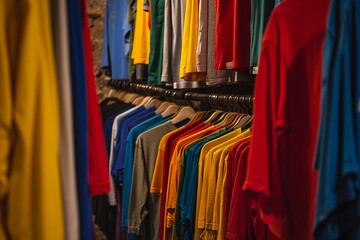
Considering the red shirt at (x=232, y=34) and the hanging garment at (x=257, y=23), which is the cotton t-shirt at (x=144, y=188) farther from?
the hanging garment at (x=257, y=23)

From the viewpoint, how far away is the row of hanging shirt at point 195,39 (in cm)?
167

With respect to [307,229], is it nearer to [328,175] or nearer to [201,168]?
[328,175]

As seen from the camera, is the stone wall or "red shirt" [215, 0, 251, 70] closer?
"red shirt" [215, 0, 251, 70]

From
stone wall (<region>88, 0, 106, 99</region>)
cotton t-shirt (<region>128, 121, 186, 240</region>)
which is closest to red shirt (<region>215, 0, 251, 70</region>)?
cotton t-shirt (<region>128, 121, 186, 240</region>)

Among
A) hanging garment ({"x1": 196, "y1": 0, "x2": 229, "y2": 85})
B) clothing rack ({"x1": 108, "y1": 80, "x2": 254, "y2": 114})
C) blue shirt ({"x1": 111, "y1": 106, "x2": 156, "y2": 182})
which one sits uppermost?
hanging garment ({"x1": 196, "y1": 0, "x2": 229, "y2": 85})

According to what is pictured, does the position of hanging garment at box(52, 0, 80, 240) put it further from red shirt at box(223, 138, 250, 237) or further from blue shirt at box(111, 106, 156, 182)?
blue shirt at box(111, 106, 156, 182)

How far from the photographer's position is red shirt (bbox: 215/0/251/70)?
1675 millimetres

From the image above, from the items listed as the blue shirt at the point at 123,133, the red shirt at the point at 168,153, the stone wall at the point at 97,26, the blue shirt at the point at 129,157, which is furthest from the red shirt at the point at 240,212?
the stone wall at the point at 97,26

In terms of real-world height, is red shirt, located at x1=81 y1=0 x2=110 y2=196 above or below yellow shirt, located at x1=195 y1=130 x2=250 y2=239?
above

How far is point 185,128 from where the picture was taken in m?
2.15

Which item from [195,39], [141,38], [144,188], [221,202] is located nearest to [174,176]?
[144,188]

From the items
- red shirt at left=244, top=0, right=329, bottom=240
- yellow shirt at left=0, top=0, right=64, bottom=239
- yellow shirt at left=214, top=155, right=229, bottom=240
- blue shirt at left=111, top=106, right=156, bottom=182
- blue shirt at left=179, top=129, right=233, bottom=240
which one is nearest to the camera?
Answer: yellow shirt at left=0, top=0, right=64, bottom=239

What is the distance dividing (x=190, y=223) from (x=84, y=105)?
974mm

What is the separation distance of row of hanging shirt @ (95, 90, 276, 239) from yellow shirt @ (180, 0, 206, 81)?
9.9 inches
